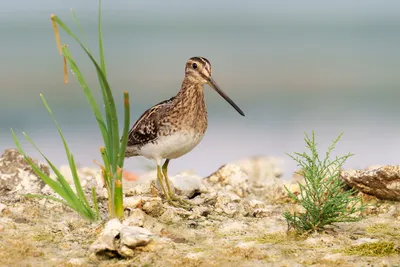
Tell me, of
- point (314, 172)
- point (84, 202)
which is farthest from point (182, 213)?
point (314, 172)

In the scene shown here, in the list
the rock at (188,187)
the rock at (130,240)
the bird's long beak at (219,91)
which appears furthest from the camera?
the rock at (188,187)

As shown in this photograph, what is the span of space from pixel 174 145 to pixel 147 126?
0.54 metres

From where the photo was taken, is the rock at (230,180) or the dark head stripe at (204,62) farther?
the rock at (230,180)

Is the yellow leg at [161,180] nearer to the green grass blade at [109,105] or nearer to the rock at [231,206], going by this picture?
the rock at [231,206]

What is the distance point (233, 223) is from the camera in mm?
7301

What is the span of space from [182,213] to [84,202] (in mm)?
1007

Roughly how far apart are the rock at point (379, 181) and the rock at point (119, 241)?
2.86 metres

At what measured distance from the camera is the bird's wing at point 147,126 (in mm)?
8273

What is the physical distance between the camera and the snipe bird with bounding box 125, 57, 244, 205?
8.05 metres

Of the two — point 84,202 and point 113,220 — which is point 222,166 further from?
point 113,220

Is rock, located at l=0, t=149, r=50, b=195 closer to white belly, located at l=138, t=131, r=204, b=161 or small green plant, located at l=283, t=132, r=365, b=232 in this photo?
white belly, located at l=138, t=131, r=204, b=161

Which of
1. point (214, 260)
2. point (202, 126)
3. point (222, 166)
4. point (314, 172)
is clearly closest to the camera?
point (214, 260)

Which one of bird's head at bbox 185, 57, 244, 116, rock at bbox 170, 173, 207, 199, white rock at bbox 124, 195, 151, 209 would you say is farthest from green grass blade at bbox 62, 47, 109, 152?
rock at bbox 170, 173, 207, 199

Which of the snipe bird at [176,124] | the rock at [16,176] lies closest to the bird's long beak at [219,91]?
the snipe bird at [176,124]
